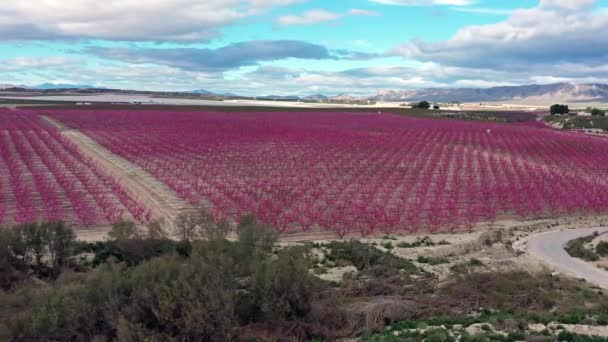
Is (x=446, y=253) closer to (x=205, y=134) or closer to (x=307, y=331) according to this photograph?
(x=307, y=331)

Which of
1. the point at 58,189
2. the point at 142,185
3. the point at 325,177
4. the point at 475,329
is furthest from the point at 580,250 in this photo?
the point at 58,189

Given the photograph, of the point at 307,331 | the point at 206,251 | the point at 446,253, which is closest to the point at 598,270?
the point at 446,253

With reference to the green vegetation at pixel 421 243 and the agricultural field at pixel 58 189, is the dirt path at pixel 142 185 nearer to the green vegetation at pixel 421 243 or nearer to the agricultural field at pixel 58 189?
Answer: the agricultural field at pixel 58 189

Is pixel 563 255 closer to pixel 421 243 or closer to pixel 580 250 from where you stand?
pixel 580 250

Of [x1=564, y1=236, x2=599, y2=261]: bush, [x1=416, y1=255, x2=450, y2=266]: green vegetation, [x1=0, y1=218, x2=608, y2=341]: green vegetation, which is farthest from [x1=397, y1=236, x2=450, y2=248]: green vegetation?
[x1=564, y1=236, x2=599, y2=261]: bush

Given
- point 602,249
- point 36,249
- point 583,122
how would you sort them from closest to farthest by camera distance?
point 36,249, point 602,249, point 583,122
